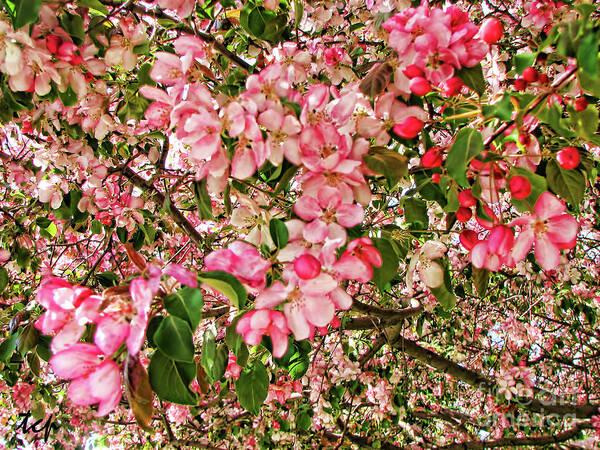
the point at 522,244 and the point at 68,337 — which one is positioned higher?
the point at 522,244

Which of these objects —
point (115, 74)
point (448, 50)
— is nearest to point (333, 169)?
point (448, 50)

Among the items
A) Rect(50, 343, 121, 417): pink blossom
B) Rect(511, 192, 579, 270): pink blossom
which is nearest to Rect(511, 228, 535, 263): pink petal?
Rect(511, 192, 579, 270): pink blossom

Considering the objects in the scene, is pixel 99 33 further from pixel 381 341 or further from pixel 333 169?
pixel 381 341

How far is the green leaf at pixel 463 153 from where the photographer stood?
73 cm

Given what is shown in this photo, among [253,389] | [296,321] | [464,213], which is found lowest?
[253,389]

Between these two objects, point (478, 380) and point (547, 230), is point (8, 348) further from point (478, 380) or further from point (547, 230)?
point (478, 380)

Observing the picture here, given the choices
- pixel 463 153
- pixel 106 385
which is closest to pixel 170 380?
pixel 106 385

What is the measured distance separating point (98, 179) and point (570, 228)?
5.58 ft

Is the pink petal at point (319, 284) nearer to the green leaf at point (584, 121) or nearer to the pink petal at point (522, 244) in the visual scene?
the pink petal at point (522, 244)

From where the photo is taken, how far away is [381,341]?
3.04 m

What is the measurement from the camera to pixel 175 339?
0.66 metres

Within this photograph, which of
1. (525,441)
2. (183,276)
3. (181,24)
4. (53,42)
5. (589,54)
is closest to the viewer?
(589,54)

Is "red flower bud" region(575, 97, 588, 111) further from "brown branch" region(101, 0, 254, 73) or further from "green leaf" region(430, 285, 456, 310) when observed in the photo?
"brown branch" region(101, 0, 254, 73)

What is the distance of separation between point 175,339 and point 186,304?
6 cm
